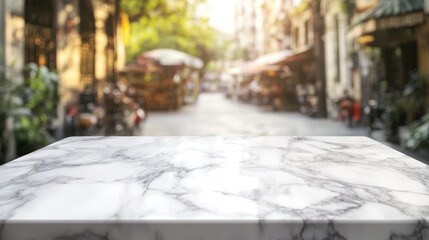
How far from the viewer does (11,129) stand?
238 inches

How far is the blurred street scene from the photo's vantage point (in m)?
6.48

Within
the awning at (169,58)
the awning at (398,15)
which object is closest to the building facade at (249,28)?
the awning at (169,58)

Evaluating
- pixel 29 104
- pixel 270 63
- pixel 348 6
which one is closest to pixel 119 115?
pixel 29 104

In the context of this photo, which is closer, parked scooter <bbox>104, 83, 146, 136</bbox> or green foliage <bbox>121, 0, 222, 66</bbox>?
parked scooter <bbox>104, 83, 146, 136</bbox>

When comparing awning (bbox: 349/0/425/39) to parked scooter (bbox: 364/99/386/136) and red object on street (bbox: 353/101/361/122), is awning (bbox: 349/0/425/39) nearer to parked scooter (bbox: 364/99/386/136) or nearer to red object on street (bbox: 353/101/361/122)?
parked scooter (bbox: 364/99/386/136)

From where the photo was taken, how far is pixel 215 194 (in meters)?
1.20

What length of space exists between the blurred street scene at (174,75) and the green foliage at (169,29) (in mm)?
96

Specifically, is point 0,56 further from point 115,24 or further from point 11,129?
point 115,24

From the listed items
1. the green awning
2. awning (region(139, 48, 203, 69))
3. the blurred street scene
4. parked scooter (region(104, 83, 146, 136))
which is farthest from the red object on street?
awning (region(139, 48, 203, 69))

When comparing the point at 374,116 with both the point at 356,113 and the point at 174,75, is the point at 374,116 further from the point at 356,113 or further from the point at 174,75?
the point at 174,75

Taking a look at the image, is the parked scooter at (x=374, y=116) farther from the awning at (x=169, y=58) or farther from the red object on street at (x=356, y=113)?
the awning at (x=169, y=58)

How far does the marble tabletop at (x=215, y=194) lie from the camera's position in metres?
1.01

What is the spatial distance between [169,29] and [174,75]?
32.6ft

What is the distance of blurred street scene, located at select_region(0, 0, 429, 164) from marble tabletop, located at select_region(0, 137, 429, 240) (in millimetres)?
4592
